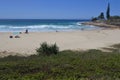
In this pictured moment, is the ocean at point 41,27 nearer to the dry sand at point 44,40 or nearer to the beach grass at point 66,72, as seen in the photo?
the dry sand at point 44,40

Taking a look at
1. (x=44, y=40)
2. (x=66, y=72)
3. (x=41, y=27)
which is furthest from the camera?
(x=41, y=27)

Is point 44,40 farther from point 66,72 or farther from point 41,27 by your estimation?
point 41,27

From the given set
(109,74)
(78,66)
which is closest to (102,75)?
(109,74)

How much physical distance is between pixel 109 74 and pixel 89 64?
119 cm

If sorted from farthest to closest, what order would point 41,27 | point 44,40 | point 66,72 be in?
point 41,27
point 44,40
point 66,72

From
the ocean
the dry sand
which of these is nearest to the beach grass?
the dry sand

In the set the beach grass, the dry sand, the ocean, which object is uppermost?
the beach grass

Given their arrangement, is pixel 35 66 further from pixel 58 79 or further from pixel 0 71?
pixel 58 79

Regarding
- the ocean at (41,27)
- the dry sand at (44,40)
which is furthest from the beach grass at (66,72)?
the ocean at (41,27)

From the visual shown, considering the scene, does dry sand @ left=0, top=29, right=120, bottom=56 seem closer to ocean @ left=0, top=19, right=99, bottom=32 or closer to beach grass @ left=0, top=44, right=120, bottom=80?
beach grass @ left=0, top=44, right=120, bottom=80

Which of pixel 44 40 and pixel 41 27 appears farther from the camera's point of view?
pixel 41 27

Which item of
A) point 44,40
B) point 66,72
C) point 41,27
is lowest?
point 41,27

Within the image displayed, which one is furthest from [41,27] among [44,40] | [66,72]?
[66,72]

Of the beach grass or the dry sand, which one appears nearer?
the beach grass
